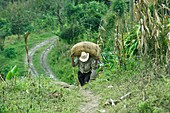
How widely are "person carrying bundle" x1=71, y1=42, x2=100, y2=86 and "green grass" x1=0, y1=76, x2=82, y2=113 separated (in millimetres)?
1201

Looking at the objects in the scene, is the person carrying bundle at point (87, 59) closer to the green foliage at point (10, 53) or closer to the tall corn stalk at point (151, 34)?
the tall corn stalk at point (151, 34)

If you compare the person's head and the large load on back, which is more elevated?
the large load on back

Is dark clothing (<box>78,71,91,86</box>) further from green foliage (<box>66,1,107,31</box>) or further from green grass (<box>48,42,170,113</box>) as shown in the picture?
green foliage (<box>66,1,107,31</box>)

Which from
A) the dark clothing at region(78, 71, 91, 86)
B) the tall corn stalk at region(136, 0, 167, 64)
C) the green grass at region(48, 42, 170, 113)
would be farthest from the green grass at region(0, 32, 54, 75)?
the tall corn stalk at region(136, 0, 167, 64)

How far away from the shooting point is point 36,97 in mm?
6605

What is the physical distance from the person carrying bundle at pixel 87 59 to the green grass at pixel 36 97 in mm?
1201

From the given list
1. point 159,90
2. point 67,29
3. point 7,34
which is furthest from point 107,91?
point 7,34

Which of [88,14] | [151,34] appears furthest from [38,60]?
[151,34]

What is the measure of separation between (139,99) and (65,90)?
6.79 feet

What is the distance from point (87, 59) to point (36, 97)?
86.4 inches

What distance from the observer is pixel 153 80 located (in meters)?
6.07

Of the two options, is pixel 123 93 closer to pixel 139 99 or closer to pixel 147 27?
pixel 139 99

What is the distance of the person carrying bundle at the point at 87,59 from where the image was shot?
849cm

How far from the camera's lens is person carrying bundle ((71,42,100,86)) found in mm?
8492
